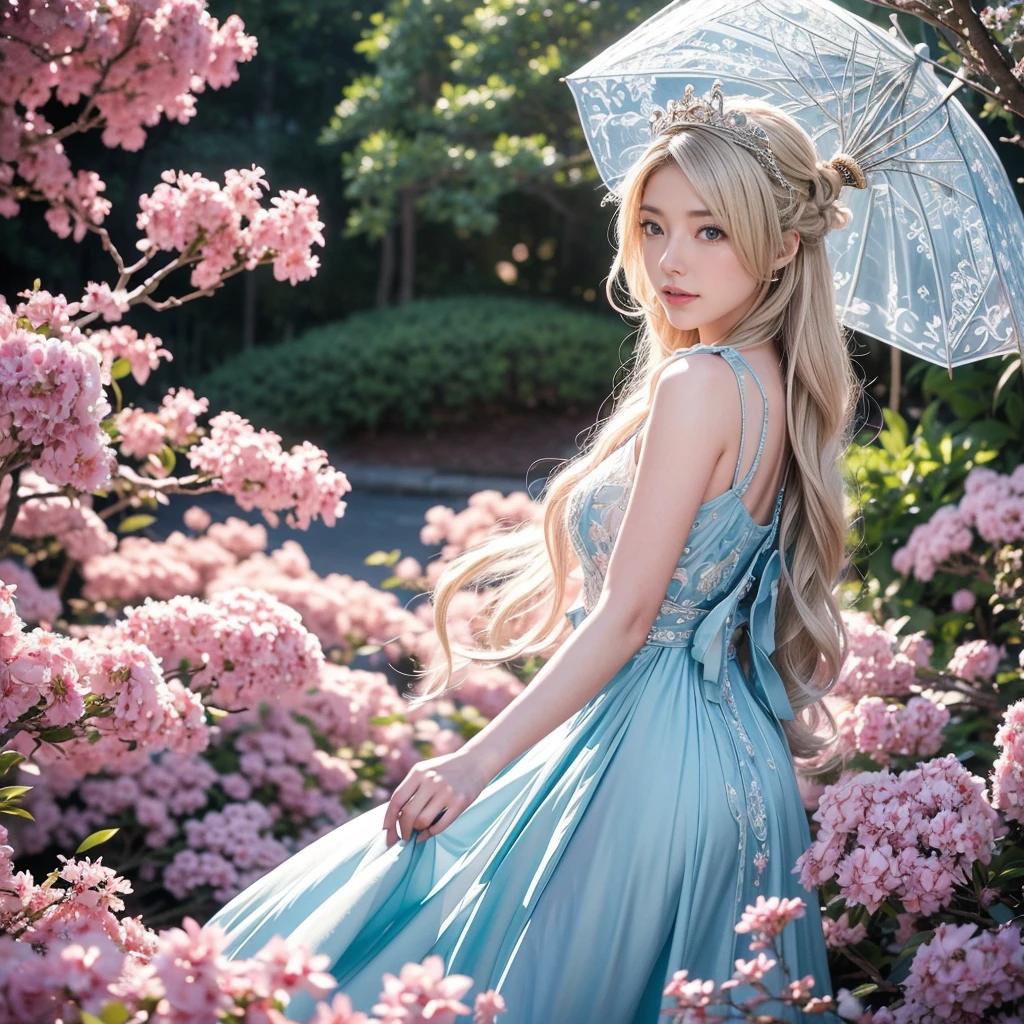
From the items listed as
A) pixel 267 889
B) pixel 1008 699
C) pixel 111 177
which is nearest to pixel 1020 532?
pixel 1008 699

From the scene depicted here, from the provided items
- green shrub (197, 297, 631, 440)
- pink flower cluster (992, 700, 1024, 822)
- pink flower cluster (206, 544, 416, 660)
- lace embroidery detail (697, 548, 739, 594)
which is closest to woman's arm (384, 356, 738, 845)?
lace embroidery detail (697, 548, 739, 594)

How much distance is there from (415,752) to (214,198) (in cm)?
191

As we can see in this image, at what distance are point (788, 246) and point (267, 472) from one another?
1282 millimetres

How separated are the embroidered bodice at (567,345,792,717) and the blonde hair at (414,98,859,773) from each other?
7cm

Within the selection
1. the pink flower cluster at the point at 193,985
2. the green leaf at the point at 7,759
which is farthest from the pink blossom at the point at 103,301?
the pink flower cluster at the point at 193,985

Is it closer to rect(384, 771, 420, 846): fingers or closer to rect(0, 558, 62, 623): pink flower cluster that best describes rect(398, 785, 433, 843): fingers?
rect(384, 771, 420, 846): fingers

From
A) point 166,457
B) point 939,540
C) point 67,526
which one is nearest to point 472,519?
point 67,526

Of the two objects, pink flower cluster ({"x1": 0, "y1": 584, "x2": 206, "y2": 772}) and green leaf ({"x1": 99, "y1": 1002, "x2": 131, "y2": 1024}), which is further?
pink flower cluster ({"x1": 0, "y1": 584, "x2": 206, "y2": 772})

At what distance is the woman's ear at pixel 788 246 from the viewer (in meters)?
1.88

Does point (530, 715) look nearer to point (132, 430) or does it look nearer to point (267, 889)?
point (267, 889)

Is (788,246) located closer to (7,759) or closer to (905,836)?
(905,836)

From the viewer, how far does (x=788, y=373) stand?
6.11 ft

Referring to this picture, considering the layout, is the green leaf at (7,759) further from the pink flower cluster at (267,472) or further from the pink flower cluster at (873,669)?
the pink flower cluster at (873,669)

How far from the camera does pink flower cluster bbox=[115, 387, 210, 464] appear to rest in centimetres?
283
